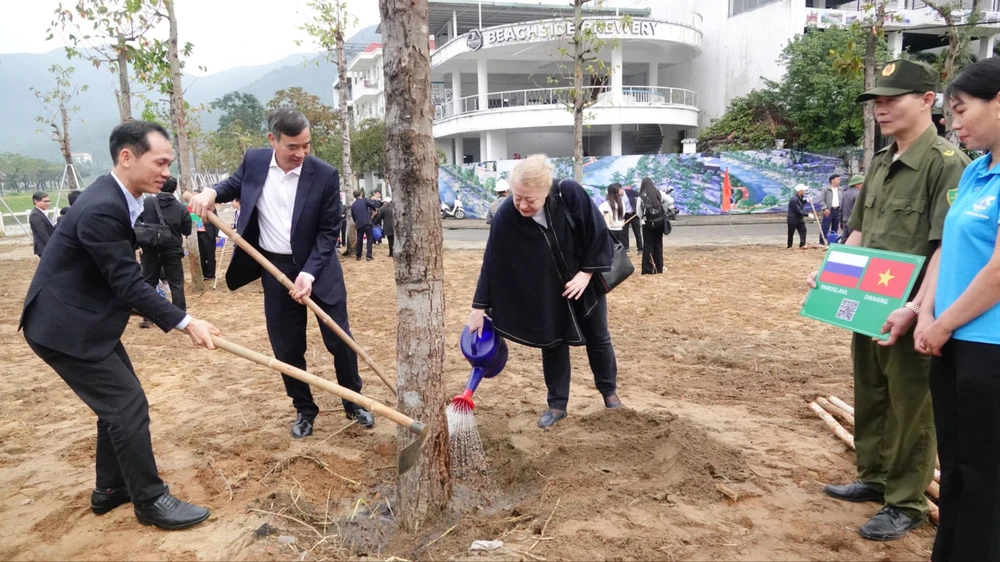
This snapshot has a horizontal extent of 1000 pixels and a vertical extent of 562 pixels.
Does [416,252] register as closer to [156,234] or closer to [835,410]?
[835,410]

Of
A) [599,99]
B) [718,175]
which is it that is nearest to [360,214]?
[718,175]

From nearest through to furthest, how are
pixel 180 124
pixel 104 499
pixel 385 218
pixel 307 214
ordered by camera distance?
1. pixel 104 499
2. pixel 307 214
3. pixel 180 124
4. pixel 385 218

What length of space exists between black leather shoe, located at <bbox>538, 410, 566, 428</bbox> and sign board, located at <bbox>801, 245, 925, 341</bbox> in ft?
5.37

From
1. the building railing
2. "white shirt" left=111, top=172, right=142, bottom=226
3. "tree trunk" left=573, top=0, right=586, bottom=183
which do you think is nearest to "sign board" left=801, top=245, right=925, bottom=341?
"white shirt" left=111, top=172, right=142, bottom=226

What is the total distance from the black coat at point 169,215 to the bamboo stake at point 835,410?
Answer: 6856 millimetres

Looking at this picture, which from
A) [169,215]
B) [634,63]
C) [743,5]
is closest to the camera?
[169,215]

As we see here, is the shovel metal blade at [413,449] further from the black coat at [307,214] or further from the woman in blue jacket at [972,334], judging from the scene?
the woman in blue jacket at [972,334]

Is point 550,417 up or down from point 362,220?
down

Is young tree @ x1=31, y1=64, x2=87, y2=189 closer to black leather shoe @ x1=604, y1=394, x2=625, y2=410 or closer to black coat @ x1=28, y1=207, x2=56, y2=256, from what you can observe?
black coat @ x1=28, y1=207, x2=56, y2=256

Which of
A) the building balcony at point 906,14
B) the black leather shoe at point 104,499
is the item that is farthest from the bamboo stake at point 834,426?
the building balcony at point 906,14

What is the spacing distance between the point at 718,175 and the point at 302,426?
21.0 m

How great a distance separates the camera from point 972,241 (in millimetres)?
1991

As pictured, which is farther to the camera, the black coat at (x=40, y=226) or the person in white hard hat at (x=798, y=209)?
the person in white hard hat at (x=798, y=209)

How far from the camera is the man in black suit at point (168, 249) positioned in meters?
7.04
